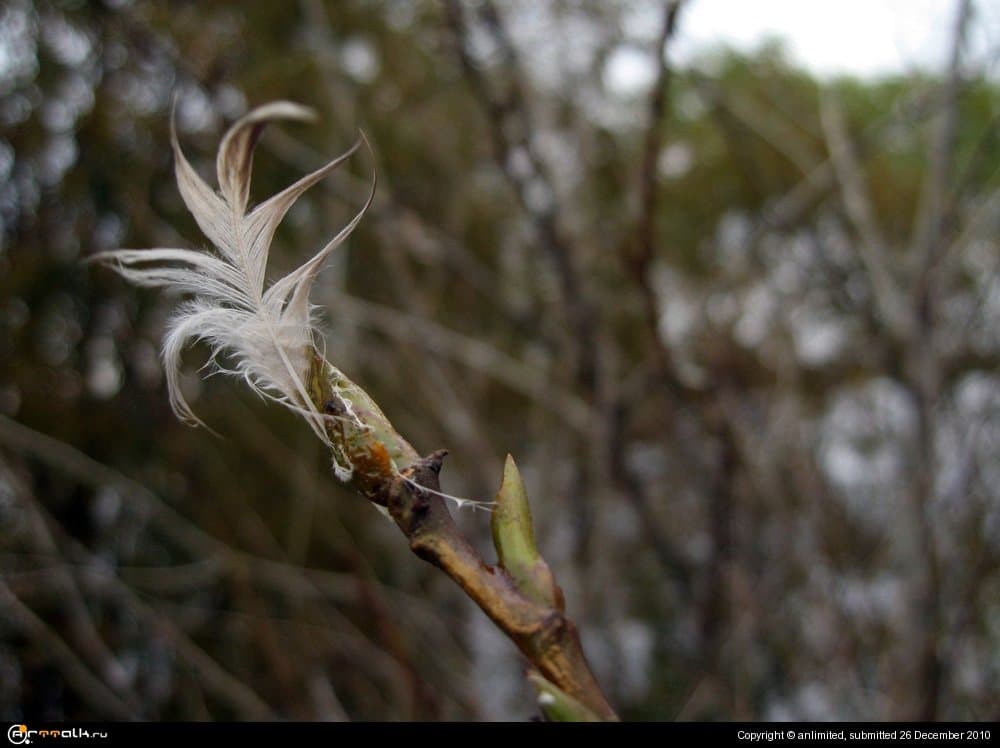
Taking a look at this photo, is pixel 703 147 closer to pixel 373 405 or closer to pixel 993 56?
pixel 993 56

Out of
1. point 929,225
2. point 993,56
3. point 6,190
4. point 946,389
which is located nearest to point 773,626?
point 946,389
